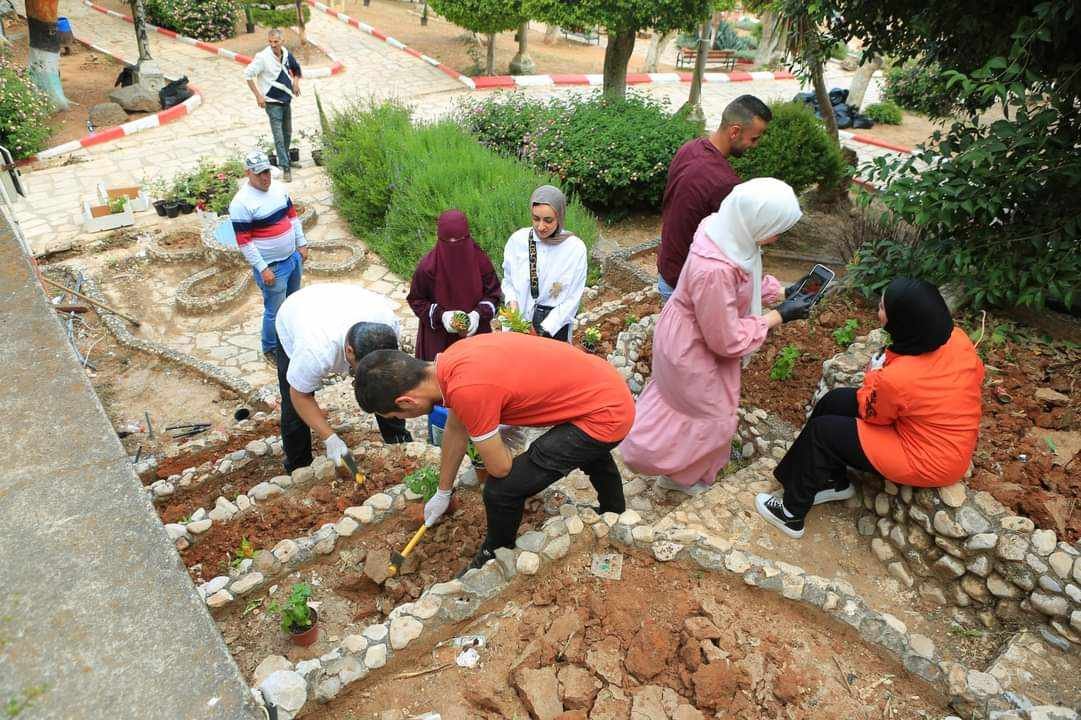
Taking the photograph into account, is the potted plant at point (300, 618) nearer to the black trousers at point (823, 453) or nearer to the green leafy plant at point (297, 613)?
the green leafy plant at point (297, 613)

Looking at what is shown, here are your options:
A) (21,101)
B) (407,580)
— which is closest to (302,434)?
(407,580)

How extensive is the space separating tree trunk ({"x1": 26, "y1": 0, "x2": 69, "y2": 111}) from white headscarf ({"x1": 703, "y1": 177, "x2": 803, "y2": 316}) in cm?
1347

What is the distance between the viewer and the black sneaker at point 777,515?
12.1ft

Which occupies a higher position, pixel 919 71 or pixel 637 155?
pixel 919 71

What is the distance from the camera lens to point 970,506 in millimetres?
3357

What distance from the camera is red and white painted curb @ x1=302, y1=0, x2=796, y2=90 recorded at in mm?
15516

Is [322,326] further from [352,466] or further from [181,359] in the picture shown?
[181,359]

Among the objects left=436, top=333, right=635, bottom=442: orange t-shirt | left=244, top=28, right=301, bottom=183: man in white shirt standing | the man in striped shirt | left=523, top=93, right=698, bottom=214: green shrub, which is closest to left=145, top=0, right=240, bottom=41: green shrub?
left=244, top=28, right=301, bottom=183: man in white shirt standing

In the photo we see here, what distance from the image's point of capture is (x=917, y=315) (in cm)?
305

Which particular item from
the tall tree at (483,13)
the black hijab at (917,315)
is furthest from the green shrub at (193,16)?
the black hijab at (917,315)

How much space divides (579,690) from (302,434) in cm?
237

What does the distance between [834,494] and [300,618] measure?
9.22 feet

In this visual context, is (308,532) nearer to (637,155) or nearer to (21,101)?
(637,155)

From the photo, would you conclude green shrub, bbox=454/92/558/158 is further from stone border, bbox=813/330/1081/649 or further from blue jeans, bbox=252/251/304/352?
stone border, bbox=813/330/1081/649
